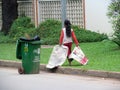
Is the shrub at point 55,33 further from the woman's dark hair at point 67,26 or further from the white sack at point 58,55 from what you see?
the white sack at point 58,55

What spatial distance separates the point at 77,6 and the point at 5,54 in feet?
25.1

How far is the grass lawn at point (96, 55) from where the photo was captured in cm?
1612

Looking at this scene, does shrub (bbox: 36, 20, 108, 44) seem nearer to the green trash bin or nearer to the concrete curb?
the concrete curb

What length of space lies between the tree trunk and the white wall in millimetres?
4536

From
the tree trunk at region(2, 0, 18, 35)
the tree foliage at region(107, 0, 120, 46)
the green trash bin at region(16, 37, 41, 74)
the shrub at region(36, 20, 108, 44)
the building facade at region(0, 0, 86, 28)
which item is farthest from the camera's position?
the tree trunk at region(2, 0, 18, 35)

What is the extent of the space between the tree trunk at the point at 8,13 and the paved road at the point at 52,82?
12.8 m

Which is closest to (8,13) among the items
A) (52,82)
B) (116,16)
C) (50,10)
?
(50,10)

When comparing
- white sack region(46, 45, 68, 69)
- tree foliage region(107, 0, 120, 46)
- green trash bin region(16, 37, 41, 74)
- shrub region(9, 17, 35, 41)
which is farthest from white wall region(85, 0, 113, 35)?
green trash bin region(16, 37, 41, 74)

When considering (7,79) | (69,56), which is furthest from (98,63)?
(7,79)

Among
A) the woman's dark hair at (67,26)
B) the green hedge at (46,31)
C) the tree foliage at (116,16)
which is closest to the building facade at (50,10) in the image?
the green hedge at (46,31)

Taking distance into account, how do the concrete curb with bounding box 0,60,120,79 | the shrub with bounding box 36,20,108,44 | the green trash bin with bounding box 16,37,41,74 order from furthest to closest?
the shrub with bounding box 36,20,108,44, the green trash bin with bounding box 16,37,41,74, the concrete curb with bounding box 0,60,120,79

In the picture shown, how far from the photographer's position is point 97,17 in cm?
2619

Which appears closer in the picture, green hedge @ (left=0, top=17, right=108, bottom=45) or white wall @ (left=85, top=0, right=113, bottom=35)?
green hedge @ (left=0, top=17, right=108, bottom=45)

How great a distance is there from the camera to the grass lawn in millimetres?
16125
